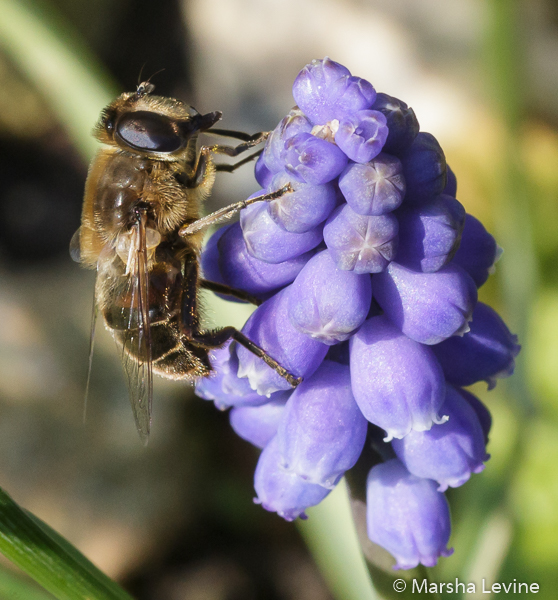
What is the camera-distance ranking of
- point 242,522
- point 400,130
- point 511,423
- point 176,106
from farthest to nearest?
point 242,522
point 511,423
point 176,106
point 400,130

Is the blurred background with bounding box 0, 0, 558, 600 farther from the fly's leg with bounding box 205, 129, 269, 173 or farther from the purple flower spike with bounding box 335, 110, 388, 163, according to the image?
the purple flower spike with bounding box 335, 110, 388, 163

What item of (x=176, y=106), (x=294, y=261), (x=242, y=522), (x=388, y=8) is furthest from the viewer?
(x=388, y=8)

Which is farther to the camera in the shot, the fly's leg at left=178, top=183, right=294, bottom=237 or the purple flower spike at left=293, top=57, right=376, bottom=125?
the fly's leg at left=178, top=183, right=294, bottom=237

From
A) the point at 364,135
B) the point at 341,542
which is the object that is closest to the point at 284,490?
the point at 341,542

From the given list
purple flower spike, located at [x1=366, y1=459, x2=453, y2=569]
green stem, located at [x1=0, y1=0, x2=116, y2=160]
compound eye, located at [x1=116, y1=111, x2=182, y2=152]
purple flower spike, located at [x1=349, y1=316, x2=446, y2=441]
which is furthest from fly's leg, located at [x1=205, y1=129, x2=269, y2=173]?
purple flower spike, located at [x1=366, y1=459, x2=453, y2=569]

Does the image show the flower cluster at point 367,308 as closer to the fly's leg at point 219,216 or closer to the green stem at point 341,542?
the fly's leg at point 219,216

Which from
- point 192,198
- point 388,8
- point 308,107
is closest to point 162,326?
point 192,198

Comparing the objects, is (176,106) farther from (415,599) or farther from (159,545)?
(159,545)
